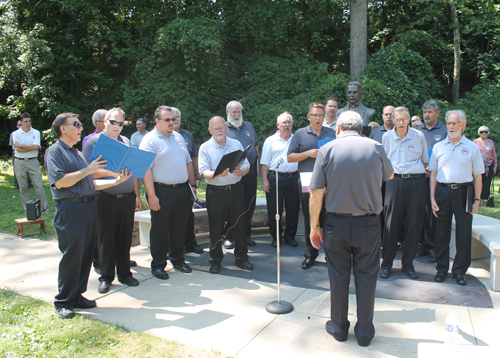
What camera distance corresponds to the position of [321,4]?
48.4 feet

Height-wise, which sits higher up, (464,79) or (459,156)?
(464,79)

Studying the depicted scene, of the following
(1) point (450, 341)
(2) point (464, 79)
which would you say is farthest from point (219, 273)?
(2) point (464, 79)

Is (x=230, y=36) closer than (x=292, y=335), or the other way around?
(x=292, y=335)

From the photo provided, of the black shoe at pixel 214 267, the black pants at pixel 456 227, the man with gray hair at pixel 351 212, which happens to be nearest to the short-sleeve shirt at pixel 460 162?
the black pants at pixel 456 227

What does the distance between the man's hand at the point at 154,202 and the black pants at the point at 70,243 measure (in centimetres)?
86

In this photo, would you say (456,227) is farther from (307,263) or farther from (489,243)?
(307,263)

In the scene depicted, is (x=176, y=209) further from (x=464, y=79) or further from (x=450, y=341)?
(x=464, y=79)

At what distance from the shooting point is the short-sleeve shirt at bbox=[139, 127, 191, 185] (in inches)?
188

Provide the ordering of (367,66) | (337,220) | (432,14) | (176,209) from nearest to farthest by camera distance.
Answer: (337,220)
(176,209)
(367,66)
(432,14)

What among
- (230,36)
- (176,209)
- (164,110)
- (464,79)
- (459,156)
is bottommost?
(176,209)

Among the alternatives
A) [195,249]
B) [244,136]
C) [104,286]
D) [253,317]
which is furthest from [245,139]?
[253,317]

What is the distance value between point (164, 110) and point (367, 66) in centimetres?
1090

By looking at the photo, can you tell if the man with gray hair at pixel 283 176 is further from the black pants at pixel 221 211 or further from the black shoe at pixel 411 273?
the black shoe at pixel 411 273

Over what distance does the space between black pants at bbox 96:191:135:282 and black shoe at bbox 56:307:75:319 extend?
29.8 inches
